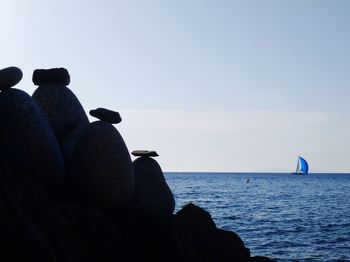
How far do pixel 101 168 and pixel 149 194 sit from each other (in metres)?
2.18

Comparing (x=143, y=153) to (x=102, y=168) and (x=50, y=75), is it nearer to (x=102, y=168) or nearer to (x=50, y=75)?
(x=102, y=168)

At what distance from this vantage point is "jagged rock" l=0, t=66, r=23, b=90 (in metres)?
8.93

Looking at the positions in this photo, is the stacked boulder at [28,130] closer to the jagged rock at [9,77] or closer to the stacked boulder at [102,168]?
the jagged rock at [9,77]

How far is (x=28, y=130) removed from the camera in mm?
8844

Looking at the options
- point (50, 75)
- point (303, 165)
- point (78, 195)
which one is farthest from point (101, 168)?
point (303, 165)

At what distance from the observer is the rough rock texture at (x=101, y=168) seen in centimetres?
964

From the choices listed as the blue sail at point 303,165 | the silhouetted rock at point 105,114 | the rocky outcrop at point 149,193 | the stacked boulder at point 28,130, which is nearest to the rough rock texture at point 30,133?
the stacked boulder at point 28,130

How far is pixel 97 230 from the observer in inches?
334

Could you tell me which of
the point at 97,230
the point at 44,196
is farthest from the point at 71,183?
the point at 44,196

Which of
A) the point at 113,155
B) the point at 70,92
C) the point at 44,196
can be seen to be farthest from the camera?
the point at 70,92

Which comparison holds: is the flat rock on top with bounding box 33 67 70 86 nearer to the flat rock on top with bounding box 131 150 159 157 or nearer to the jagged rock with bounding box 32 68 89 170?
the jagged rock with bounding box 32 68 89 170

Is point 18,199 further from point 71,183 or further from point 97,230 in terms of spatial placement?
point 71,183

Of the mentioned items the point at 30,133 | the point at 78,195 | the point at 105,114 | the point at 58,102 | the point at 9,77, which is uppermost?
the point at 9,77

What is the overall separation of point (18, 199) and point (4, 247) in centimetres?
113
